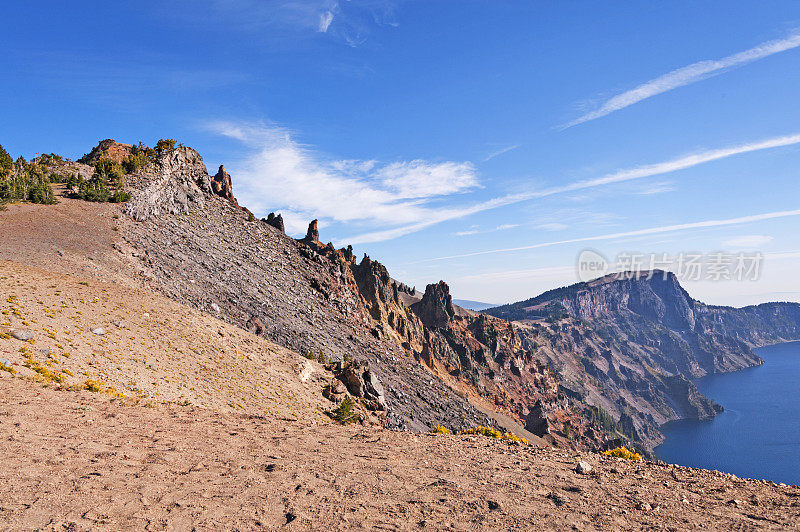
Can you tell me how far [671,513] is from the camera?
38.3 ft

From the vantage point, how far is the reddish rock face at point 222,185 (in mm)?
86662

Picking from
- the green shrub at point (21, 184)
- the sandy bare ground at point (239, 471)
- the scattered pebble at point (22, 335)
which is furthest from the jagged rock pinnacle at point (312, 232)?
the scattered pebble at point (22, 335)

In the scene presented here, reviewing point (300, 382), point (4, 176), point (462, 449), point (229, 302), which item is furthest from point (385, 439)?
point (4, 176)

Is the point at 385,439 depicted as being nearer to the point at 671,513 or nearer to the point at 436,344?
the point at 671,513

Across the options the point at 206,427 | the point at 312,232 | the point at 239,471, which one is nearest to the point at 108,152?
the point at 312,232

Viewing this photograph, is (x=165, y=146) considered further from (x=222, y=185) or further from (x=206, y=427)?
(x=206, y=427)

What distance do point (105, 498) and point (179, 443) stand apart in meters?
5.16

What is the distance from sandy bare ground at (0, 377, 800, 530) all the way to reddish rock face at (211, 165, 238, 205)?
75.1 meters

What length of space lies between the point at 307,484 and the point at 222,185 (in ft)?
291

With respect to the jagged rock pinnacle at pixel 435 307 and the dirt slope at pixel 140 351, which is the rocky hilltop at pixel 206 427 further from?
the jagged rock pinnacle at pixel 435 307

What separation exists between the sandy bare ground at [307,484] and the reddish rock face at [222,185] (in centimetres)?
7510

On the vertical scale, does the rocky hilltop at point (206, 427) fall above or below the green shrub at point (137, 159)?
below

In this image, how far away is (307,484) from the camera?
42.7ft

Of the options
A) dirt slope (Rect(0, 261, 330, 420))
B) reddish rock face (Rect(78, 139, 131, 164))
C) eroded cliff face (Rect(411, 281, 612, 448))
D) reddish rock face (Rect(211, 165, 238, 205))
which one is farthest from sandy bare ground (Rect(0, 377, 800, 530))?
eroded cliff face (Rect(411, 281, 612, 448))
